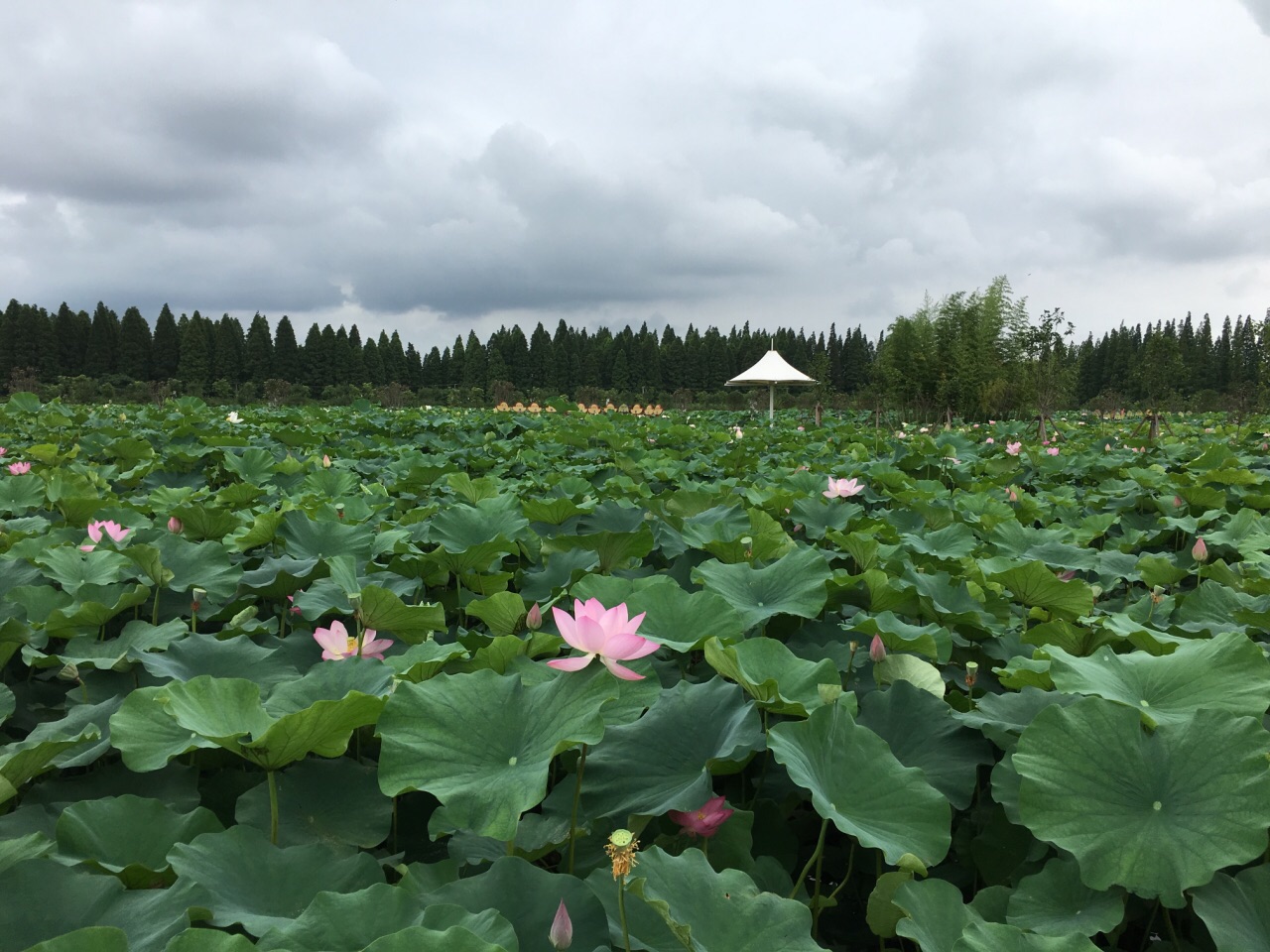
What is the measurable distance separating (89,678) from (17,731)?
5.2 inches

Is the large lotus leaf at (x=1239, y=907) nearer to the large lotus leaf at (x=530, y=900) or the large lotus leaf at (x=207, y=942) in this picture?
the large lotus leaf at (x=530, y=900)

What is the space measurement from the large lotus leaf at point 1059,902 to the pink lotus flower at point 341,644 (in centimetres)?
89

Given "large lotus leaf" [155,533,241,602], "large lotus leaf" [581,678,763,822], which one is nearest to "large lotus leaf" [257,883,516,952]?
"large lotus leaf" [581,678,763,822]

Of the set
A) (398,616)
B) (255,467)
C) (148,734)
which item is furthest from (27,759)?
(255,467)

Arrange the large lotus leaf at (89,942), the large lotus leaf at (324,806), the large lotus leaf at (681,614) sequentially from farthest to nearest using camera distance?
the large lotus leaf at (681,614) → the large lotus leaf at (324,806) → the large lotus leaf at (89,942)

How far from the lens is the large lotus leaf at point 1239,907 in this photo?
690 millimetres

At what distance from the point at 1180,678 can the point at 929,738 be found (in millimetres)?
330

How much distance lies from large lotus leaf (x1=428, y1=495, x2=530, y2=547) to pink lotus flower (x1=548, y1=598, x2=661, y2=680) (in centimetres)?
96

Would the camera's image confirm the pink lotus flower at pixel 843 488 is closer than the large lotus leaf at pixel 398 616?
No

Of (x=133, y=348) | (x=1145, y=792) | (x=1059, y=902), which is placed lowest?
(x=1059, y=902)

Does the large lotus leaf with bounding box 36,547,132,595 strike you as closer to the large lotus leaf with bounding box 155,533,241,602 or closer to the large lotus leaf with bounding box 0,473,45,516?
the large lotus leaf with bounding box 155,533,241,602

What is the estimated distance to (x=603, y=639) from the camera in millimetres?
863

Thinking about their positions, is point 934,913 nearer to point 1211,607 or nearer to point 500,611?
point 500,611

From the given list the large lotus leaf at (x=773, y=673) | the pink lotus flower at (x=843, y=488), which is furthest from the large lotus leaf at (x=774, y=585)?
the pink lotus flower at (x=843, y=488)
